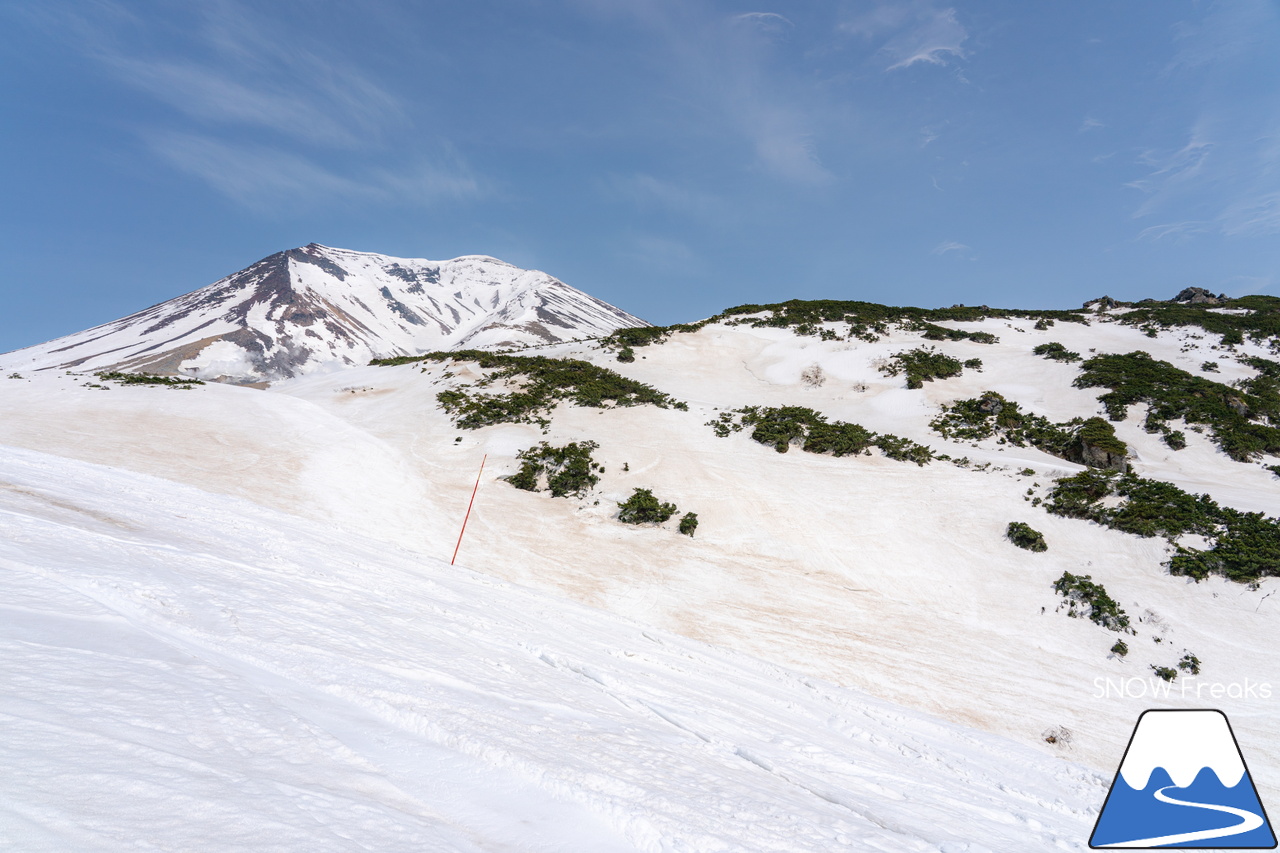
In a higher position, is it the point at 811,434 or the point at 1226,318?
the point at 1226,318

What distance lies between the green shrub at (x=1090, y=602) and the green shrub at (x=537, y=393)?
1616cm

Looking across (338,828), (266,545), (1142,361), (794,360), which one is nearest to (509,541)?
(266,545)

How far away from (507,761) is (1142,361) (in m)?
38.1

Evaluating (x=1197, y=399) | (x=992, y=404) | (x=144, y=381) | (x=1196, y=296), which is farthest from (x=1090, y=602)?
(x=1196, y=296)

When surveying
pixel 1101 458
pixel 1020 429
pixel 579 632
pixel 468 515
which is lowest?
pixel 579 632

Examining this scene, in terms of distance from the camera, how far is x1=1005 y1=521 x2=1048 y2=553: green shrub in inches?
550

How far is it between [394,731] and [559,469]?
51.9 feet

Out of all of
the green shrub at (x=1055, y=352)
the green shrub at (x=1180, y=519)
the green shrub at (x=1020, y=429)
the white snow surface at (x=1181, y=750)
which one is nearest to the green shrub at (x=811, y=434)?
the green shrub at (x=1020, y=429)

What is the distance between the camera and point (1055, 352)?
3059cm

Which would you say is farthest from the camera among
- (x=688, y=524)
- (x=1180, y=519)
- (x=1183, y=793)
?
(x=688, y=524)

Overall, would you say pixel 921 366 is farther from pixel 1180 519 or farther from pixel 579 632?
pixel 579 632

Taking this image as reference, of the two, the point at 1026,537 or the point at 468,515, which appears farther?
the point at 468,515

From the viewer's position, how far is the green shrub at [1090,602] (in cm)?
1162

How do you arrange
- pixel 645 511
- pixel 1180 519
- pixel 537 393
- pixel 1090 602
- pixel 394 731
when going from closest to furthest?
pixel 394 731 → pixel 1090 602 → pixel 1180 519 → pixel 645 511 → pixel 537 393
